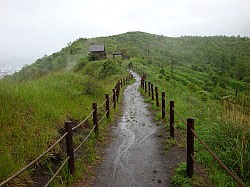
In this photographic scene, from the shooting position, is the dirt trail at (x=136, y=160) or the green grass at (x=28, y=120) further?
the dirt trail at (x=136, y=160)

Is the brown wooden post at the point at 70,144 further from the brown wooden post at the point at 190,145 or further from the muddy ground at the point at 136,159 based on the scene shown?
the brown wooden post at the point at 190,145

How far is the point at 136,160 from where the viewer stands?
6.82 m

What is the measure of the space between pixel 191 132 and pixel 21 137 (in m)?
3.61

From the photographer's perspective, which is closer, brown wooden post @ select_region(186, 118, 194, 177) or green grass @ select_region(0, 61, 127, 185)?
brown wooden post @ select_region(186, 118, 194, 177)

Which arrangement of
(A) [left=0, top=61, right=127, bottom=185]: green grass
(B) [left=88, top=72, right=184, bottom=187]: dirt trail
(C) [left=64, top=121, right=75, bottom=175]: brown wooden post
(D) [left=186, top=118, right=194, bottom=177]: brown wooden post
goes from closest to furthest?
(D) [left=186, top=118, right=194, bottom=177]: brown wooden post
(A) [left=0, top=61, right=127, bottom=185]: green grass
(C) [left=64, top=121, right=75, bottom=175]: brown wooden post
(B) [left=88, top=72, right=184, bottom=187]: dirt trail

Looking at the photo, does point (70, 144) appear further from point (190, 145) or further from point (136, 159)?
point (190, 145)

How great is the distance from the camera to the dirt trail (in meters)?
5.67

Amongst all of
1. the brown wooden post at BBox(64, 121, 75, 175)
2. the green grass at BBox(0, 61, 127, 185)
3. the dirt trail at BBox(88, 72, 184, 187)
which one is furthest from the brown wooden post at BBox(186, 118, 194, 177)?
the green grass at BBox(0, 61, 127, 185)

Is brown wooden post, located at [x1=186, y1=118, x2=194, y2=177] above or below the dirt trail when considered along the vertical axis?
above

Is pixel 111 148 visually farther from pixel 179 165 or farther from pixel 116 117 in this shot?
pixel 116 117

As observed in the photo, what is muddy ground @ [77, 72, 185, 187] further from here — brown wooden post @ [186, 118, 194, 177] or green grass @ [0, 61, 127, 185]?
green grass @ [0, 61, 127, 185]

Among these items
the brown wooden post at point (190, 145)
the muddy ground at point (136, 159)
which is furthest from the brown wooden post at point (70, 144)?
the brown wooden post at point (190, 145)

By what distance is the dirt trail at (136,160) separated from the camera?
18.6 feet

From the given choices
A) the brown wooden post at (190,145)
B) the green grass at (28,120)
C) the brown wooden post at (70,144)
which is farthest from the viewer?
the brown wooden post at (70,144)
